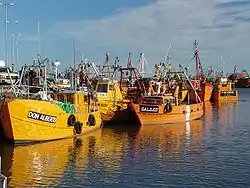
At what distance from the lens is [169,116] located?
45.0 meters

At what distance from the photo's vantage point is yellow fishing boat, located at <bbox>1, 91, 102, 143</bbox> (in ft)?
94.1

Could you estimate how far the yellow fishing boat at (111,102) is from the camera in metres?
43.6

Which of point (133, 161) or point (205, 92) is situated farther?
point (205, 92)

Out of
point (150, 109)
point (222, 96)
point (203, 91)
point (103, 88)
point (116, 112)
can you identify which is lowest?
point (222, 96)

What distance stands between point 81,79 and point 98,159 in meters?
32.6

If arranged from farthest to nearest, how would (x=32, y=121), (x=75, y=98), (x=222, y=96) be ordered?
(x=222, y=96) → (x=75, y=98) → (x=32, y=121)

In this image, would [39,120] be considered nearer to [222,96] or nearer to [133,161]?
[133,161]

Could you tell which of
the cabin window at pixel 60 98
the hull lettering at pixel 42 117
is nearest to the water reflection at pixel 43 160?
the hull lettering at pixel 42 117

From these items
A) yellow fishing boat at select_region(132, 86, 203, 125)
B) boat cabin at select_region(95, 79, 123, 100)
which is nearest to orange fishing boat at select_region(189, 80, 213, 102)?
yellow fishing boat at select_region(132, 86, 203, 125)

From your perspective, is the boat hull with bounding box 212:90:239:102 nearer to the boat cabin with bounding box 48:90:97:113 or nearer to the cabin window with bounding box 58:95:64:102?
the boat cabin with bounding box 48:90:97:113

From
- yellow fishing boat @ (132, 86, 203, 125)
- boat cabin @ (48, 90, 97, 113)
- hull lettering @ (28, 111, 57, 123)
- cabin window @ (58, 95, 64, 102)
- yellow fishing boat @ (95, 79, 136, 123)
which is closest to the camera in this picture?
hull lettering @ (28, 111, 57, 123)

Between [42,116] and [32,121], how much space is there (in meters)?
0.76

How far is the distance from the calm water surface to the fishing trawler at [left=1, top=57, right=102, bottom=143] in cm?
82

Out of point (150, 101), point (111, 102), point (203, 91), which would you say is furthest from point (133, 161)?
point (203, 91)
